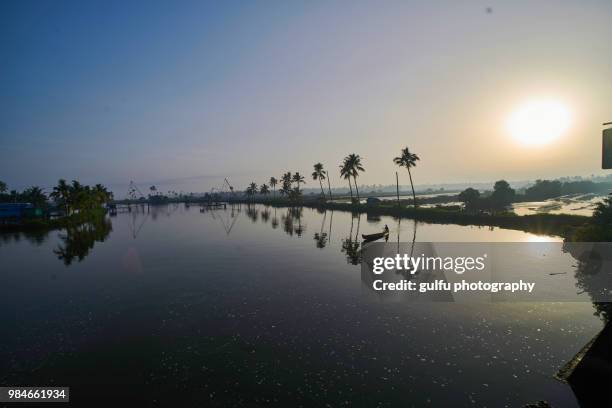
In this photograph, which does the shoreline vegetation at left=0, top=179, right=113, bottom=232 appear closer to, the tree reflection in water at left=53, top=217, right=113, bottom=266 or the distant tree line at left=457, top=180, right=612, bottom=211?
the tree reflection in water at left=53, top=217, right=113, bottom=266

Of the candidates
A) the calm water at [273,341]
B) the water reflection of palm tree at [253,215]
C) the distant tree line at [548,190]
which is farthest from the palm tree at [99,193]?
the distant tree line at [548,190]

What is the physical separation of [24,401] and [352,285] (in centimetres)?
2221

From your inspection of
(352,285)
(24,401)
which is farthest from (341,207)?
(24,401)

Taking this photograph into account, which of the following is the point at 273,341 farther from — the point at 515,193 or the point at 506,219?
the point at 515,193

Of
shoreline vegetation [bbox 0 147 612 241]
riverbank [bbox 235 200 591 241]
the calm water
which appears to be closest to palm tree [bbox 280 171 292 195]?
shoreline vegetation [bbox 0 147 612 241]

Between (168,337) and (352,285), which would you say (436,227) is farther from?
(168,337)

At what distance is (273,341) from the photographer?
58.0 ft

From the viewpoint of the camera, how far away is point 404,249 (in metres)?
42.3

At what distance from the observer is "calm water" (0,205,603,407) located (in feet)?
43.6

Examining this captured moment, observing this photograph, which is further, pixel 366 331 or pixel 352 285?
pixel 352 285

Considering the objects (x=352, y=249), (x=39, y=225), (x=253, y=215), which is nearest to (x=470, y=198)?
(x=352, y=249)

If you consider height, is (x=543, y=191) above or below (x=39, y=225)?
above

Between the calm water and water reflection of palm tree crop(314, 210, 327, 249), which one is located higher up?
water reflection of palm tree crop(314, 210, 327, 249)

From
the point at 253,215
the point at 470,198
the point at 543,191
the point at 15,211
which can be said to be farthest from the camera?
the point at 543,191
